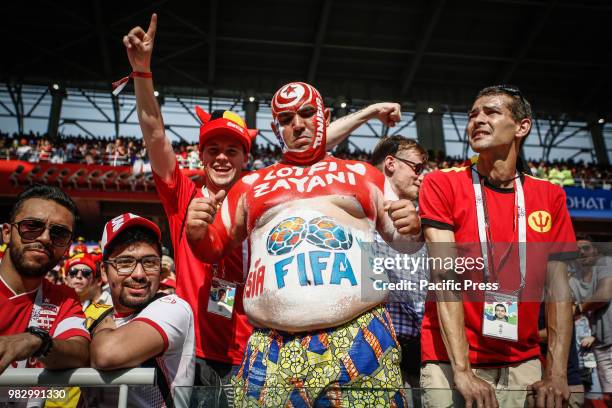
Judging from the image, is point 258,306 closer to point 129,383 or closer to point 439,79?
point 129,383

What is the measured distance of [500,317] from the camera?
2.13 meters

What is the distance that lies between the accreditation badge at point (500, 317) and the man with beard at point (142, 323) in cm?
125

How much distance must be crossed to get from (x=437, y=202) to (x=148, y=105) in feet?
5.16

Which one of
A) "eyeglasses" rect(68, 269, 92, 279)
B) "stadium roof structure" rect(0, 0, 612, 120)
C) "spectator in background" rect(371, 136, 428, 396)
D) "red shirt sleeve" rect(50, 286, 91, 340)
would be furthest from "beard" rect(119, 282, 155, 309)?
"stadium roof structure" rect(0, 0, 612, 120)

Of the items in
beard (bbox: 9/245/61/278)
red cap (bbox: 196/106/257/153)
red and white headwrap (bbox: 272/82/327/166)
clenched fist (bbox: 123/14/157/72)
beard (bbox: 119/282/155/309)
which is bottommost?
beard (bbox: 119/282/155/309)

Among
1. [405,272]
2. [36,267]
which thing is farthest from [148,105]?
[405,272]

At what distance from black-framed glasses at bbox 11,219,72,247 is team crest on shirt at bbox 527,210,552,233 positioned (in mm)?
2078

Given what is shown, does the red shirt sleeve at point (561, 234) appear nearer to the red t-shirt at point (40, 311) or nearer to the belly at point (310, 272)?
the belly at point (310, 272)

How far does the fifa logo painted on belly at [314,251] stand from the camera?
74.4 inches

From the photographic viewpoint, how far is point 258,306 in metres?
1.95

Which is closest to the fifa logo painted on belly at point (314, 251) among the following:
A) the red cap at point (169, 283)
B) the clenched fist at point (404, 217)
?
the clenched fist at point (404, 217)

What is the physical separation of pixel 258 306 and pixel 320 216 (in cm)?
43

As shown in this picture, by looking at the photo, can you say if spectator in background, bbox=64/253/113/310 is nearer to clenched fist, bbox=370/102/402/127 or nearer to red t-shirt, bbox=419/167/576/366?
clenched fist, bbox=370/102/402/127

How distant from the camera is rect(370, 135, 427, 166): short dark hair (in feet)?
11.0
